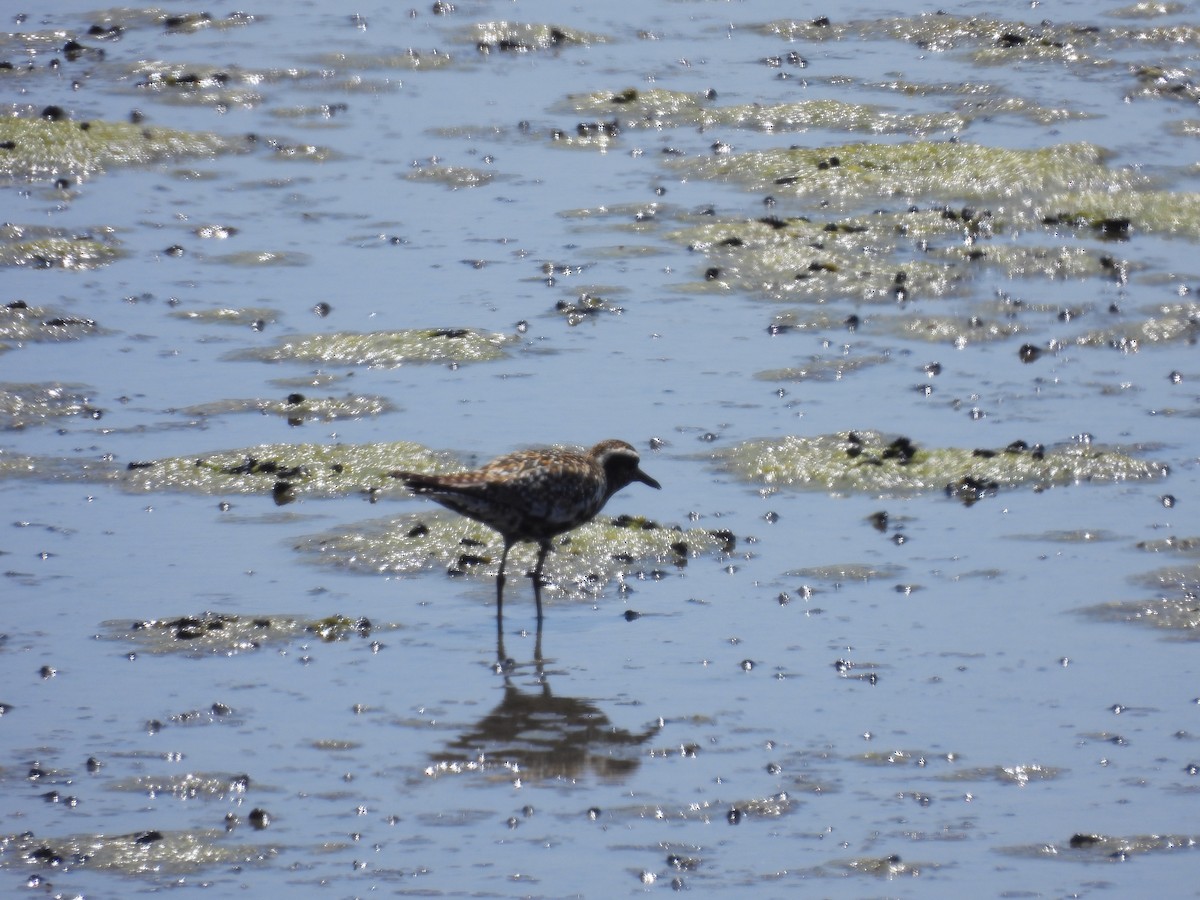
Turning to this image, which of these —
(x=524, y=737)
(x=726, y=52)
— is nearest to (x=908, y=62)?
(x=726, y=52)

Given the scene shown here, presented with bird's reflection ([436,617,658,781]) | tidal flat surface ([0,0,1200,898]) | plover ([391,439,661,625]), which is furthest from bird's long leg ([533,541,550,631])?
bird's reflection ([436,617,658,781])

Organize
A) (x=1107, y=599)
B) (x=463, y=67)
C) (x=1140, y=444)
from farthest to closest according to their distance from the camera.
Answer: (x=463, y=67) → (x=1140, y=444) → (x=1107, y=599)

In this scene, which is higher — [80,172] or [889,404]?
[80,172]

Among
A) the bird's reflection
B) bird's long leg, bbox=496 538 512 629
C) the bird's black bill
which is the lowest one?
the bird's reflection

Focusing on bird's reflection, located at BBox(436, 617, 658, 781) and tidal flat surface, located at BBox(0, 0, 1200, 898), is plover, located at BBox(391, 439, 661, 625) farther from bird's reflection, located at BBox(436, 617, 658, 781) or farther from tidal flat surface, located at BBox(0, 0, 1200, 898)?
bird's reflection, located at BBox(436, 617, 658, 781)

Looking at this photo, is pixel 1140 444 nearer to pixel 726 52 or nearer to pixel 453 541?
pixel 453 541

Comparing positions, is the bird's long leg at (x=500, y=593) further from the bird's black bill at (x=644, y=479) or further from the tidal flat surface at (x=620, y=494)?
the bird's black bill at (x=644, y=479)

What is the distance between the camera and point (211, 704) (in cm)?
983

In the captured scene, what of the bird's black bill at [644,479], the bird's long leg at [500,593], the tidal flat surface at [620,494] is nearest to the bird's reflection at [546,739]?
the tidal flat surface at [620,494]

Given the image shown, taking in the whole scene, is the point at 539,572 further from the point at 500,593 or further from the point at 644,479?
the point at 644,479

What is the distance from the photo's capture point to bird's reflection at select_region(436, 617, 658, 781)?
9.38 m

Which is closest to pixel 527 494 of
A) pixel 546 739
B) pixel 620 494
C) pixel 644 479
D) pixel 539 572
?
pixel 539 572

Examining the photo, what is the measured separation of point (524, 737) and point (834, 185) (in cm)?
1050

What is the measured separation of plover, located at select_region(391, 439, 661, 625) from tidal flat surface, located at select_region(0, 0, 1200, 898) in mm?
328
